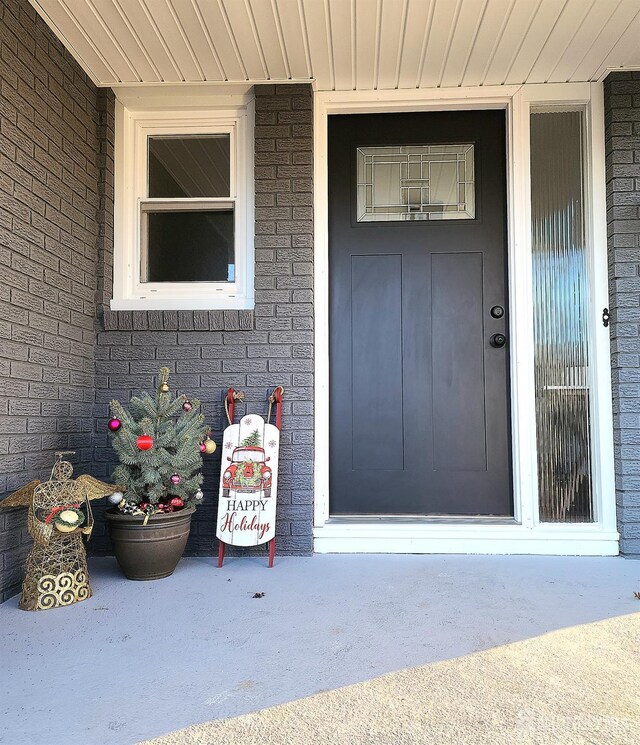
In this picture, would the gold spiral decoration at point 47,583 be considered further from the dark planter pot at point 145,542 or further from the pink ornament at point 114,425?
the pink ornament at point 114,425

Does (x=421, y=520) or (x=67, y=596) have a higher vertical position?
(x=421, y=520)

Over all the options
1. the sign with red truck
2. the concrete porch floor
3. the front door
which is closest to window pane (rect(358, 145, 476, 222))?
the front door

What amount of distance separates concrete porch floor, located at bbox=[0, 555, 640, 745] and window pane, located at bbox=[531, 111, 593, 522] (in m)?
0.38

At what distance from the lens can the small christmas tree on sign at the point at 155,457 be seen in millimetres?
2334

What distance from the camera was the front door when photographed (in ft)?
9.45

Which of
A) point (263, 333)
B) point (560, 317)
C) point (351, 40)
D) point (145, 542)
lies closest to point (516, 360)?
point (560, 317)

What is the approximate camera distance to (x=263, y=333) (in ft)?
9.20

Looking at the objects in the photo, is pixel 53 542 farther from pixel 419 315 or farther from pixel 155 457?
pixel 419 315

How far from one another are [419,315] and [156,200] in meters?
1.57

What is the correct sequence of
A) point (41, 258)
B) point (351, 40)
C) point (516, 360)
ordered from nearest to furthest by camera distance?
point (41, 258), point (351, 40), point (516, 360)

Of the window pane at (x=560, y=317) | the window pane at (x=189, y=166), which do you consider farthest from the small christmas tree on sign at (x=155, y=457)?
the window pane at (x=560, y=317)

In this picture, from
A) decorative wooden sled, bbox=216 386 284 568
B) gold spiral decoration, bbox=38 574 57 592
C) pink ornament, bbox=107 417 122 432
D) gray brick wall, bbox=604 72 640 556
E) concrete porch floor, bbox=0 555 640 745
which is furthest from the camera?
gray brick wall, bbox=604 72 640 556

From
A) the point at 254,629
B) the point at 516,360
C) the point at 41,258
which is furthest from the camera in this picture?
the point at 516,360

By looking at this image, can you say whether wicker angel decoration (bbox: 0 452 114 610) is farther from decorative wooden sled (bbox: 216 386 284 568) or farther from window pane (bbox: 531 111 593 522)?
window pane (bbox: 531 111 593 522)
